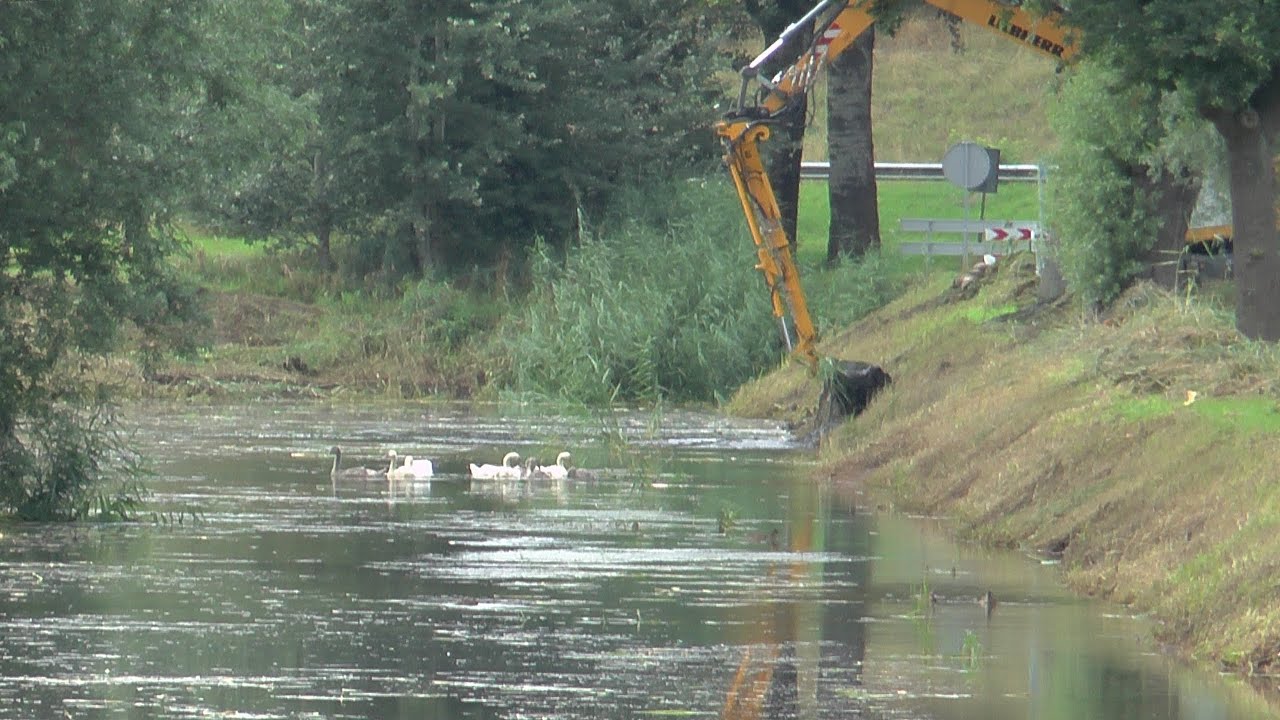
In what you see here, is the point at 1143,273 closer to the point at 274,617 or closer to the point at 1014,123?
the point at 274,617

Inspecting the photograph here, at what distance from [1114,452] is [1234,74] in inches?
Result: 146

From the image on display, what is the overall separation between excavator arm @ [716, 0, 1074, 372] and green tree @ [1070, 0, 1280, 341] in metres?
5.96

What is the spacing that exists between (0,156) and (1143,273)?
1463cm

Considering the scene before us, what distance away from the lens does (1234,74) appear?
21.2 meters

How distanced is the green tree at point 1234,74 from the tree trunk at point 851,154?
74.1ft

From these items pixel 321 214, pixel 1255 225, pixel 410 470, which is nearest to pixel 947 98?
pixel 321 214

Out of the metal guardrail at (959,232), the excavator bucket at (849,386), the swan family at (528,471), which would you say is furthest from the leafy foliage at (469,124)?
the swan family at (528,471)

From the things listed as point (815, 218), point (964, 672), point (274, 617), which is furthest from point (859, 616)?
point (815, 218)

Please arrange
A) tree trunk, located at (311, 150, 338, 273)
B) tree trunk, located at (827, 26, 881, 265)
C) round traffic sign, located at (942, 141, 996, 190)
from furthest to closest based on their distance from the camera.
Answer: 1. tree trunk, located at (311, 150, 338, 273)
2. tree trunk, located at (827, 26, 881, 265)
3. round traffic sign, located at (942, 141, 996, 190)

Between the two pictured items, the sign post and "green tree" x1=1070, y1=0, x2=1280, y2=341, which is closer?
"green tree" x1=1070, y1=0, x2=1280, y2=341

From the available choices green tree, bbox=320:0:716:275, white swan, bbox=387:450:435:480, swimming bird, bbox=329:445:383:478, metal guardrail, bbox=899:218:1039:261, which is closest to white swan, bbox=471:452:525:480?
white swan, bbox=387:450:435:480

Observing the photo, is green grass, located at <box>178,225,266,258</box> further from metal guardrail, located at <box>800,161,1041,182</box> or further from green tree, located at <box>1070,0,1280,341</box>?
green tree, located at <box>1070,0,1280,341</box>

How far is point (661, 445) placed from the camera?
30734 millimetres

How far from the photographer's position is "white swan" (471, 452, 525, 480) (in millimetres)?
26309
